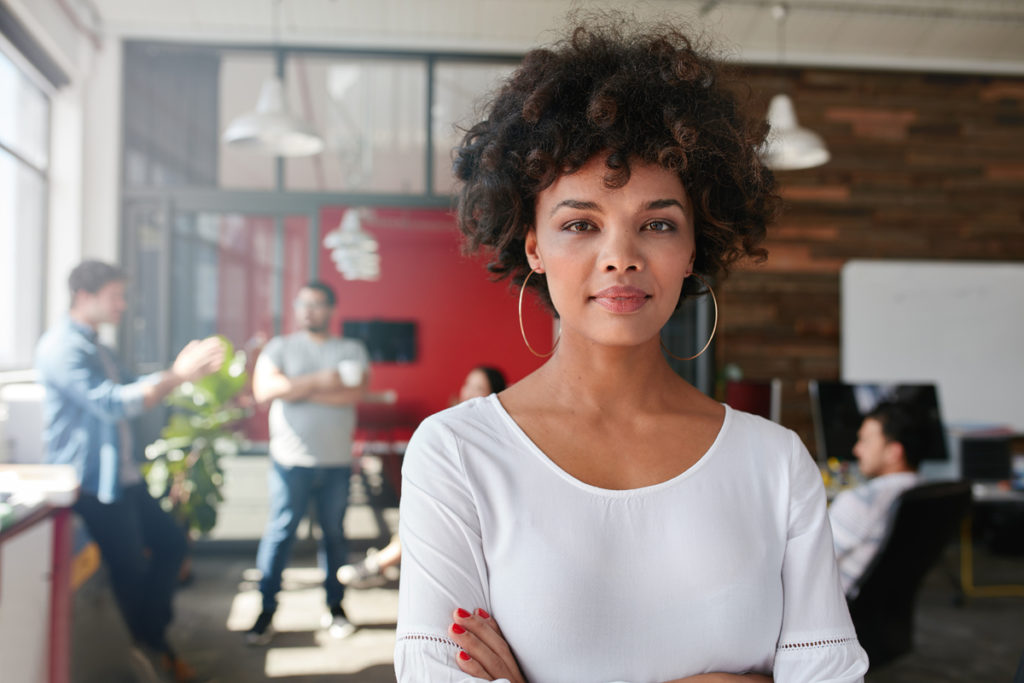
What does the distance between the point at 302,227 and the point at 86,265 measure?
1.91 meters

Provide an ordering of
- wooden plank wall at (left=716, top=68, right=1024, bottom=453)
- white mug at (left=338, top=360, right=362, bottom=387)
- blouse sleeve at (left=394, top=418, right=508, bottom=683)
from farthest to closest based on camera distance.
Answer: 1. wooden plank wall at (left=716, top=68, right=1024, bottom=453)
2. white mug at (left=338, top=360, right=362, bottom=387)
3. blouse sleeve at (left=394, top=418, right=508, bottom=683)

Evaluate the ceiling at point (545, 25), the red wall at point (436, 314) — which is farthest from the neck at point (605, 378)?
the red wall at point (436, 314)

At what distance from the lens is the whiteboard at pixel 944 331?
5.36 meters

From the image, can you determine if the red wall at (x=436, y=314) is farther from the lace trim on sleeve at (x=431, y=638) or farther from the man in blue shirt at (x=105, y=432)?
the lace trim on sleeve at (x=431, y=638)

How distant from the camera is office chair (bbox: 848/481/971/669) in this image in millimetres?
2539

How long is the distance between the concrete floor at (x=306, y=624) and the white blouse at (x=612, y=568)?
2.57 metres

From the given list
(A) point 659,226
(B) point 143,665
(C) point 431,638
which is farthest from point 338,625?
(A) point 659,226

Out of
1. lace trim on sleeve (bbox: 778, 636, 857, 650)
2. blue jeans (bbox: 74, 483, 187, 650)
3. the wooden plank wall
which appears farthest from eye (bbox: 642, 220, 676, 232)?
the wooden plank wall

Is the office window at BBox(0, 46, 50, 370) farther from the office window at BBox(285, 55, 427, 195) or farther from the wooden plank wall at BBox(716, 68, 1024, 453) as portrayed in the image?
the wooden plank wall at BBox(716, 68, 1024, 453)

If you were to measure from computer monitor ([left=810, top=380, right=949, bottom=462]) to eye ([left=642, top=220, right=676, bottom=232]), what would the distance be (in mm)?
3375

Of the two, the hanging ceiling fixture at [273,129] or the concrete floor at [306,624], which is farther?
the hanging ceiling fixture at [273,129]

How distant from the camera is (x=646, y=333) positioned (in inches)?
40.9

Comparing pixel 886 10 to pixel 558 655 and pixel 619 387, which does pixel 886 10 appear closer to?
pixel 619 387

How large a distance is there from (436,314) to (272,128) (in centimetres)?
438
